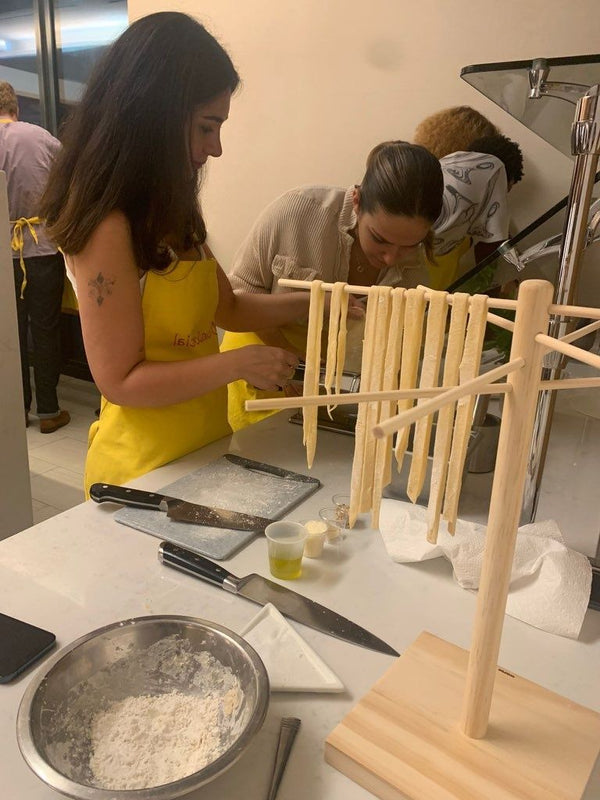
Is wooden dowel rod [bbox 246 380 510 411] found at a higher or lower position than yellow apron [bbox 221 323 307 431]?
higher

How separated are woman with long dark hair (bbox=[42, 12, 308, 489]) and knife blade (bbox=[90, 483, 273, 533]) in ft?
0.64

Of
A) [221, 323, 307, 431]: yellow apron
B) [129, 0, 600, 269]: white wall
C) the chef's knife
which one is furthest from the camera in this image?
[129, 0, 600, 269]: white wall

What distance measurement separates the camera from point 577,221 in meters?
0.82

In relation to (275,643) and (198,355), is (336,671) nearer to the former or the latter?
(275,643)

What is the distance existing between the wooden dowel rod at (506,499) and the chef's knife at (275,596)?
167 millimetres

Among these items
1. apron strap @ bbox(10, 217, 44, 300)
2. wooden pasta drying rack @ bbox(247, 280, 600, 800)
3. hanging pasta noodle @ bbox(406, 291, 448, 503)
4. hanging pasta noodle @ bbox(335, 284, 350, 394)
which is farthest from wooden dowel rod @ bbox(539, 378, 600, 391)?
apron strap @ bbox(10, 217, 44, 300)

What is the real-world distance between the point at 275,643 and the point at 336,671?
0.26ft

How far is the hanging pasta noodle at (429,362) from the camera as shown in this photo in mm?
562

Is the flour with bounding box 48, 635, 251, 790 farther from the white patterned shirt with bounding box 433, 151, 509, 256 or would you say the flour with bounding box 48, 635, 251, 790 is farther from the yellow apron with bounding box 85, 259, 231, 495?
the white patterned shirt with bounding box 433, 151, 509, 256

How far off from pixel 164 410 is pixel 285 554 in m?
0.49

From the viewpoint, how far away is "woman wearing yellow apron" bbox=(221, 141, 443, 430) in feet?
4.57

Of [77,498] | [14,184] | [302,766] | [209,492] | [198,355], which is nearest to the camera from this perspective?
[302,766]

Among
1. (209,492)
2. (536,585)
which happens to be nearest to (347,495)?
(209,492)

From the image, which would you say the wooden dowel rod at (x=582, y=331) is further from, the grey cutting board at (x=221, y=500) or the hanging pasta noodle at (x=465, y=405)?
the grey cutting board at (x=221, y=500)
